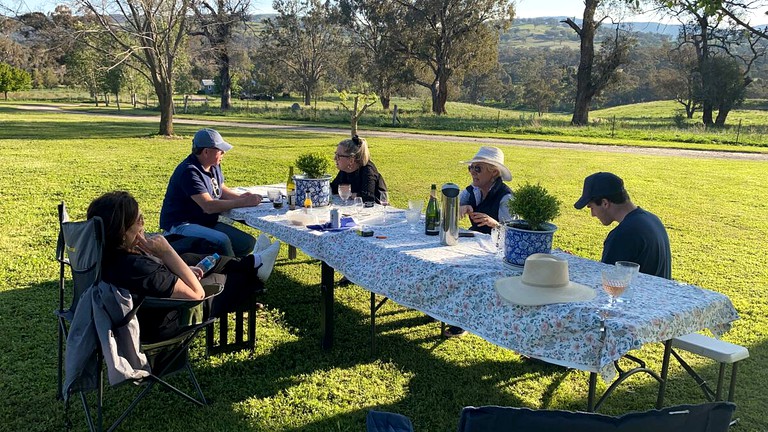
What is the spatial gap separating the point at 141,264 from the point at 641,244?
Answer: 2.83m

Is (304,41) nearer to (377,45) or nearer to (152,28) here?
(377,45)

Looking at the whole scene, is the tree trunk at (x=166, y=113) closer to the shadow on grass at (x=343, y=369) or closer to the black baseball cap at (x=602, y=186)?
the shadow on grass at (x=343, y=369)

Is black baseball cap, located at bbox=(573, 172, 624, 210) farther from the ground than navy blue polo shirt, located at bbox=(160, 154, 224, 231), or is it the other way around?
black baseball cap, located at bbox=(573, 172, 624, 210)

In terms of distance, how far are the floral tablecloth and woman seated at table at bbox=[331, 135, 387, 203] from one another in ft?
4.77

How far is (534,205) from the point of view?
3029mm

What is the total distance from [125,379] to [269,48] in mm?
60777

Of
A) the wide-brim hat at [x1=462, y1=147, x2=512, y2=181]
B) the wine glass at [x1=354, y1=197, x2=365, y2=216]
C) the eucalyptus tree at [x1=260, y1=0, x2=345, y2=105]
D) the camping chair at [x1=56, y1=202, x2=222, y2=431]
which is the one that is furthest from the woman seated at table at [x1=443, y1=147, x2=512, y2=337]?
the eucalyptus tree at [x1=260, y1=0, x2=345, y2=105]

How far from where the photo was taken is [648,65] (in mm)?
84125

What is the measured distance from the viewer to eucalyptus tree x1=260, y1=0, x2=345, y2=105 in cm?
5803

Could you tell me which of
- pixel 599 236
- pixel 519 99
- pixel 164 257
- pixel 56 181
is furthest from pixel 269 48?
pixel 164 257

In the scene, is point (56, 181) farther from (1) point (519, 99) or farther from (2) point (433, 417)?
(1) point (519, 99)

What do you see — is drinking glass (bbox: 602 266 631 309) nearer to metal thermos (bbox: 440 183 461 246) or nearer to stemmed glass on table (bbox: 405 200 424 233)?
metal thermos (bbox: 440 183 461 246)

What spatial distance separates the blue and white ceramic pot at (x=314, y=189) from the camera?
4.98 metres

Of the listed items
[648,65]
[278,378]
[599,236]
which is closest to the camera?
[278,378]
